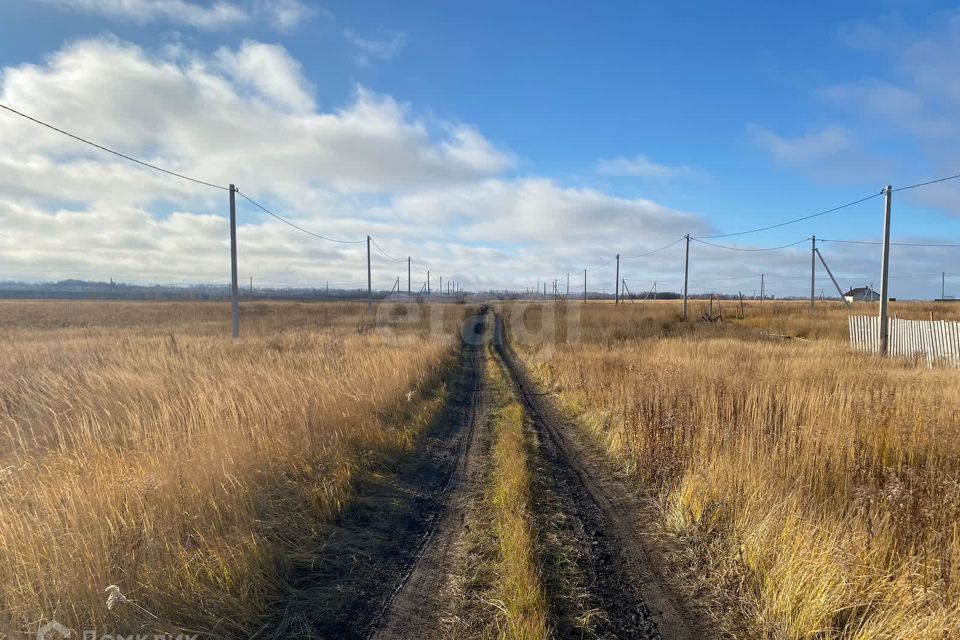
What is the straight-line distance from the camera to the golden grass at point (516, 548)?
9.03 feet

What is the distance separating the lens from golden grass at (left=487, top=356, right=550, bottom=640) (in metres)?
2.75

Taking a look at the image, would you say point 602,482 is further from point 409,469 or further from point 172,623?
point 172,623

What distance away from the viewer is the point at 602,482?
560 cm

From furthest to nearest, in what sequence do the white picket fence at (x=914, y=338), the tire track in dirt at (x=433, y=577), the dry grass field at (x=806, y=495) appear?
the white picket fence at (x=914, y=338) < the tire track in dirt at (x=433, y=577) < the dry grass field at (x=806, y=495)

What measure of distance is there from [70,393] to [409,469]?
4.98 metres

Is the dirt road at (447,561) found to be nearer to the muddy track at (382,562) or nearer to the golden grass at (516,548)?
the muddy track at (382,562)

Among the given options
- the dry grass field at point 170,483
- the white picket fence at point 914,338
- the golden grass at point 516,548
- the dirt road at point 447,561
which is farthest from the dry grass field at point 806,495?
the white picket fence at point 914,338

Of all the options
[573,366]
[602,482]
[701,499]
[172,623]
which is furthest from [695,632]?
[573,366]

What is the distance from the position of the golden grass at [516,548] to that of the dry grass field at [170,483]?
1.70 meters

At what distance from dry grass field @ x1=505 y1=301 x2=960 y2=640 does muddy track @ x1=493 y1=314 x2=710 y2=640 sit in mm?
308

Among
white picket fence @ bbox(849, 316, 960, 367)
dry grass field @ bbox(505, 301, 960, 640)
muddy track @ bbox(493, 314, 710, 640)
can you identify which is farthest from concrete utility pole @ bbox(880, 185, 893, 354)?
muddy track @ bbox(493, 314, 710, 640)

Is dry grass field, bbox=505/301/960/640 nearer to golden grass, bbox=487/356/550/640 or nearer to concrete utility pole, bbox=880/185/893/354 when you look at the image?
golden grass, bbox=487/356/550/640

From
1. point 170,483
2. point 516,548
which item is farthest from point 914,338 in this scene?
point 170,483

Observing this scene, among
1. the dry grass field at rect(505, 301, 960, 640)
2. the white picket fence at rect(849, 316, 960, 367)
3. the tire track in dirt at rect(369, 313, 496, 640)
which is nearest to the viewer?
the dry grass field at rect(505, 301, 960, 640)
